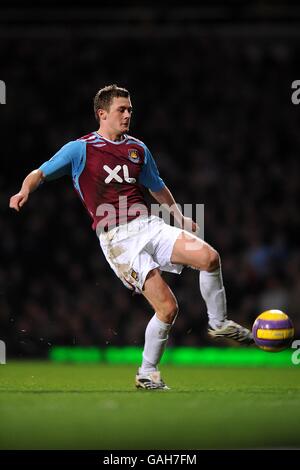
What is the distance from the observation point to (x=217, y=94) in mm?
17141

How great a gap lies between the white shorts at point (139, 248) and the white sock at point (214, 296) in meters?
0.31

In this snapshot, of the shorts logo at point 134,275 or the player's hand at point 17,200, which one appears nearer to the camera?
the player's hand at point 17,200

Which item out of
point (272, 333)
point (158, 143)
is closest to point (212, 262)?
point (272, 333)

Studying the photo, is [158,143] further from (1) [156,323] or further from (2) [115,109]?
(1) [156,323]

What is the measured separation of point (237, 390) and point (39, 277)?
7.60 metres

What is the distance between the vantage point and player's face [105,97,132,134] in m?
7.65

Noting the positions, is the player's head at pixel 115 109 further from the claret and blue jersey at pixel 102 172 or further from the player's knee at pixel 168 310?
the player's knee at pixel 168 310

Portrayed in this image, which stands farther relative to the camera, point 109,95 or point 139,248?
point 109,95

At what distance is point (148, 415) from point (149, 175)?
2718 mm

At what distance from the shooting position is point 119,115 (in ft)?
25.1

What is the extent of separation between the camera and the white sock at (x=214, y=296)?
24.2 ft

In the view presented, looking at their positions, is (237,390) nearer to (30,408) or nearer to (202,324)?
(30,408)

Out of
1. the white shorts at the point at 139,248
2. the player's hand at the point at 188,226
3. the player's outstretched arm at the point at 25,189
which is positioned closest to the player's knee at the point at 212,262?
the white shorts at the point at 139,248

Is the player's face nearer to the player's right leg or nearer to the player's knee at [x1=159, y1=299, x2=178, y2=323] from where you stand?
the player's right leg
